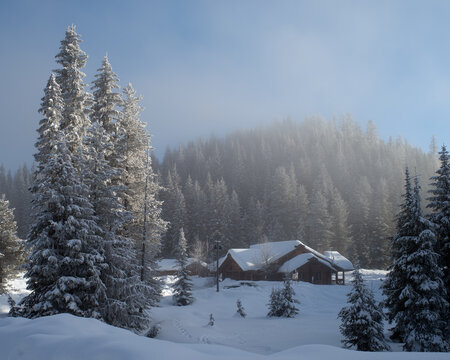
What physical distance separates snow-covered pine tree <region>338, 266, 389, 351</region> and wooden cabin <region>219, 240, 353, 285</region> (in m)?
32.1

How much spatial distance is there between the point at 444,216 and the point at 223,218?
191 ft

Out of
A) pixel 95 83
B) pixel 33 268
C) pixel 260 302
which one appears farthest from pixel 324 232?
pixel 33 268

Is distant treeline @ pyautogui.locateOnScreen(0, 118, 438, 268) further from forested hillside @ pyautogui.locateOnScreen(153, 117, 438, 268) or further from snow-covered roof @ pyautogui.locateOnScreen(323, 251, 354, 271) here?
snow-covered roof @ pyautogui.locateOnScreen(323, 251, 354, 271)

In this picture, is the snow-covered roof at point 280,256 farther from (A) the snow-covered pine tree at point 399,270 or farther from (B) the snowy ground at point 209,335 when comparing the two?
(A) the snow-covered pine tree at point 399,270

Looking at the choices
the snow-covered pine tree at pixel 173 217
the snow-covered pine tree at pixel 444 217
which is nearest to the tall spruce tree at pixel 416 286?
the snow-covered pine tree at pixel 444 217

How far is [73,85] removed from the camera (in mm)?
20078

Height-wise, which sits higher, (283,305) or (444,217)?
(444,217)

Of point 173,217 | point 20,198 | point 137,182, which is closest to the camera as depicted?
point 137,182

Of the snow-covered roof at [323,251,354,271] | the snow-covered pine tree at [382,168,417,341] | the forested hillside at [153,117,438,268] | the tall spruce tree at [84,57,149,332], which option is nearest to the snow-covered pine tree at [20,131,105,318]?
the tall spruce tree at [84,57,149,332]

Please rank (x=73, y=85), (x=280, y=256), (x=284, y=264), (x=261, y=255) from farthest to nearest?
1. (x=261, y=255)
2. (x=280, y=256)
3. (x=284, y=264)
4. (x=73, y=85)

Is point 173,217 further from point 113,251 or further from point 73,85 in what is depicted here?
point 113,251

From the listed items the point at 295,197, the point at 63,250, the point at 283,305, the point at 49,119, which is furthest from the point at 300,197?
the point at 63,250

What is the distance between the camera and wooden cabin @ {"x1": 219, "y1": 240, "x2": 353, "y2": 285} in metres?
49.8

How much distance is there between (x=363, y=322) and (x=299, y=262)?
34599mm
